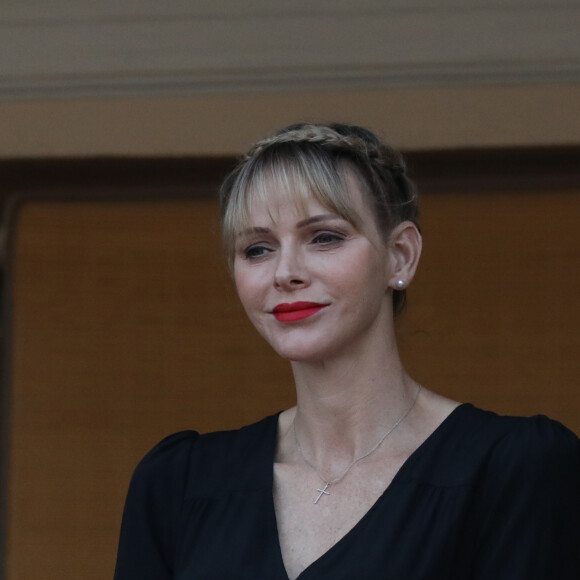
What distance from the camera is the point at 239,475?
2510 mm

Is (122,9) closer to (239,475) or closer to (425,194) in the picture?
(425,194)

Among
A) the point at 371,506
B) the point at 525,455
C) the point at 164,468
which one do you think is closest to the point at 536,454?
the point at 525,455

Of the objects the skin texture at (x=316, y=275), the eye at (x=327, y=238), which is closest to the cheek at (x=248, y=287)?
the skin texture at (x=316, y=275)

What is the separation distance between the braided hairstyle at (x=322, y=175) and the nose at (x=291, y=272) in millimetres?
97

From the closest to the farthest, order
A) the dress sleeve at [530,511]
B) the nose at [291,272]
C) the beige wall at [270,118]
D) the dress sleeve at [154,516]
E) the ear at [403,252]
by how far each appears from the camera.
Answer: the dress sleeve at [530,511], the nose at [291,272], the ear at [403,252], the dress sleeve at [154,516], the beige wall at [270,118]

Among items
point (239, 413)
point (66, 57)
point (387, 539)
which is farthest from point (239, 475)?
point (66, 57)

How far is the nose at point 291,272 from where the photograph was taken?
229cm

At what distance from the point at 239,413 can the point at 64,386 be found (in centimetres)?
55

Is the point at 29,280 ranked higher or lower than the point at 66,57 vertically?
lower

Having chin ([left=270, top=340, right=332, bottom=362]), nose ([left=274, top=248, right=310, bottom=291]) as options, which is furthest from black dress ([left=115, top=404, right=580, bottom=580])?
nose ([left=274, top=248, right=310, bottom=291])

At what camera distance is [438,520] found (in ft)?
7.28

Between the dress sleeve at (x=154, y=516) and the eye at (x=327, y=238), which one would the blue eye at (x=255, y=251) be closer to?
the eye at (x=327, y=238)

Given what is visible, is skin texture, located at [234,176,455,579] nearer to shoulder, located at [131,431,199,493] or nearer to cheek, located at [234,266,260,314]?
cheek, located at [234,266,260,314]

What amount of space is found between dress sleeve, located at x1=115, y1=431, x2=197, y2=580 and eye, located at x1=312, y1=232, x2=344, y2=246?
0.55 meters
